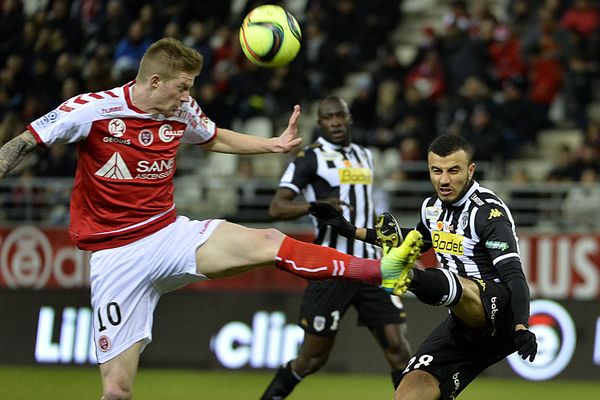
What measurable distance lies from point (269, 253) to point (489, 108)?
947 cm

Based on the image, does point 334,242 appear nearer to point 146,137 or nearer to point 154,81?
point 146,137

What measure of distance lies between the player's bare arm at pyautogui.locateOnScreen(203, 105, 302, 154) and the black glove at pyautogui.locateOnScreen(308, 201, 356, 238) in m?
0.49

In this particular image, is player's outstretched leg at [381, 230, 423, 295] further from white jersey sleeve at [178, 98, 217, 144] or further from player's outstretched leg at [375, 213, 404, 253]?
white jersey sleeve at [178, 98, 217, 144]

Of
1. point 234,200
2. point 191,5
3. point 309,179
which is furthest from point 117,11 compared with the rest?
point 309,179

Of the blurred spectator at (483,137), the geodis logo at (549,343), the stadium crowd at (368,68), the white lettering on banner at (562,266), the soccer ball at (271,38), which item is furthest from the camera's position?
the stadium crowd at (368,68)

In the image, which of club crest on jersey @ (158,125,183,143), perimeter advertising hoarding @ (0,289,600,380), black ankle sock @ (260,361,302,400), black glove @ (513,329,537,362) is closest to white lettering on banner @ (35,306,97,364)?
perimeter advertising hoarding @ (0,289,600,380)

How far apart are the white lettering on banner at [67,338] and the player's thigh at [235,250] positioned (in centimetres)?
486

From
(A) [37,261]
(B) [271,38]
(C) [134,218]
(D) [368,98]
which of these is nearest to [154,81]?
(C) [134,218]

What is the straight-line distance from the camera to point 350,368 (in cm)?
1076

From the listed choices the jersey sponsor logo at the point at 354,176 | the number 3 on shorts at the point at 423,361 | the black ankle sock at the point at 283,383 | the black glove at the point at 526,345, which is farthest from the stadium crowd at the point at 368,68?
the black glove at the point at 526,345

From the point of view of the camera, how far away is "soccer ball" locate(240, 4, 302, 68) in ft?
22.6

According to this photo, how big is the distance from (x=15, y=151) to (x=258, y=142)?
1.56 metres

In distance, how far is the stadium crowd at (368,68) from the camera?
15.0 metres

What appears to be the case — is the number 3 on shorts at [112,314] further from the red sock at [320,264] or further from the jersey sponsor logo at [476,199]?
the jersey sponsor logo at [476,199]
